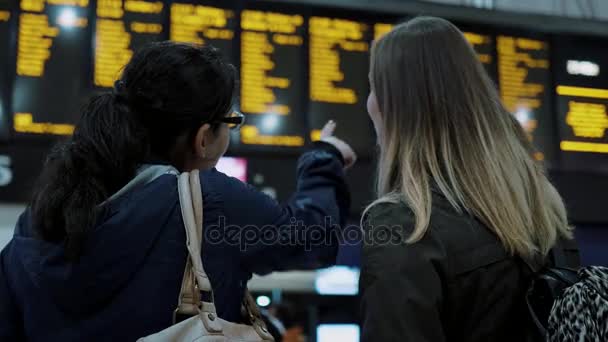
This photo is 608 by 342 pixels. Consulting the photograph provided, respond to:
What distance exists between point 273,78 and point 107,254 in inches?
112

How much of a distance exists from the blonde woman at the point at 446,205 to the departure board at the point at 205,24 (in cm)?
272

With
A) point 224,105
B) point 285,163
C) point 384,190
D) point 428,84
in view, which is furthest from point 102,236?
point 285,163

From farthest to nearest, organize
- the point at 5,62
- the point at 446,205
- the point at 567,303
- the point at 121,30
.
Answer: the point at 121,30
the point at 5,62
the point at 446,205
the point at 567,303

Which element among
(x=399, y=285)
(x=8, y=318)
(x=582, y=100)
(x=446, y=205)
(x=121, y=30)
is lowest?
(x=8, y=318)

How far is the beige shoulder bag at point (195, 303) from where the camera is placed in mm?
1128

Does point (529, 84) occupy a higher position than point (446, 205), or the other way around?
point (529, 84)

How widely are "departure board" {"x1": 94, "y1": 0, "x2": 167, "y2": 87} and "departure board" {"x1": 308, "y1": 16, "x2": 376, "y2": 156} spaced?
0.89m

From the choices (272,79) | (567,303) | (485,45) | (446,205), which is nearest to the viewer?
(567,303)

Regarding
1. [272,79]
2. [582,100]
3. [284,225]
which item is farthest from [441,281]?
[582,100]

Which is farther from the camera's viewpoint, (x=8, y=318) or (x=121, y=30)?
(x=121, y=30)

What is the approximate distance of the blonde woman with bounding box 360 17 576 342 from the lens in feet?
3.45

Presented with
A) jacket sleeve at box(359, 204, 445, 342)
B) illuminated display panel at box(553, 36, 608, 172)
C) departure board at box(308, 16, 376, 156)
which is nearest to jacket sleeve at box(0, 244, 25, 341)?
jacket sleeve at box(359, 204, 445, 342)

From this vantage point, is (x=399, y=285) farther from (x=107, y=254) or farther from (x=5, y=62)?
(x=5, y=62)

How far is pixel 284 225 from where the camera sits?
1.27m
